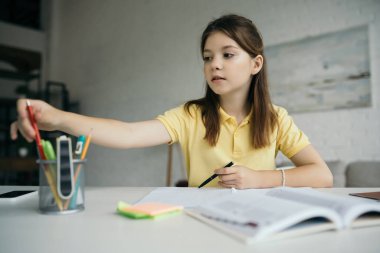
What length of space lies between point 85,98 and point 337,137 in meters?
3.67

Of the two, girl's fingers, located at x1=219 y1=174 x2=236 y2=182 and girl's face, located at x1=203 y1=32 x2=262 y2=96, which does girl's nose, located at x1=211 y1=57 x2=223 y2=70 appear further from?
girl's fingers, located at x1=219 y1=174 x2=236 y2=182

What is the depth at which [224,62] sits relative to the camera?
3.91 ft

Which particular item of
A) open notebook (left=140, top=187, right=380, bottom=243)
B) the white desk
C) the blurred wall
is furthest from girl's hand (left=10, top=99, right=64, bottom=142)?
the blurred wall

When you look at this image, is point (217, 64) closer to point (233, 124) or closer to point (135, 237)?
point (233, 124)

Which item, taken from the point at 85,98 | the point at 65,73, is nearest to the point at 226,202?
the point at 85,98

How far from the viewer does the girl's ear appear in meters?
1.30

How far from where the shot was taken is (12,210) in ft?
2.37

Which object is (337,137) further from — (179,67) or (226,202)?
(226,202)

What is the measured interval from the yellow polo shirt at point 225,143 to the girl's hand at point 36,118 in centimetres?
45

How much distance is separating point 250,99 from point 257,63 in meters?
0.15

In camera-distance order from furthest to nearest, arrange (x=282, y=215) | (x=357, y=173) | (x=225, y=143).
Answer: (x=357, y=173) < (x=225, y=143) < (x=282, y=215)

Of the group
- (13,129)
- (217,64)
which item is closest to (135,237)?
(13,129)

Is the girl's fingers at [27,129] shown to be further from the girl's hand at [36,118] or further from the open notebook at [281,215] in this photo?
the open notebook at [281,215]

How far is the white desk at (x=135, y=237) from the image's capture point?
0.44 meters
